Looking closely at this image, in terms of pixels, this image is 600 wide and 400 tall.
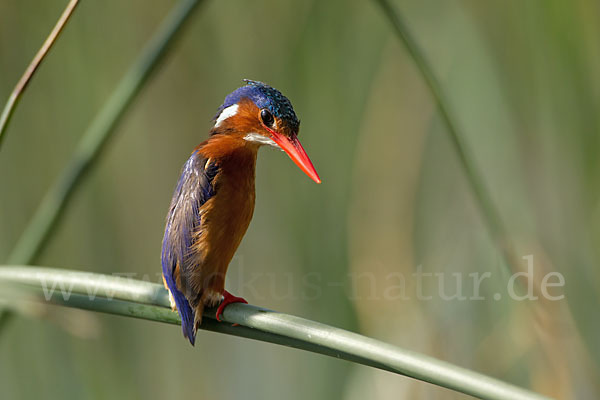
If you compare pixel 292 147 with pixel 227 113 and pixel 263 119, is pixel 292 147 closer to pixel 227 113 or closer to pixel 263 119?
pixel 263 119

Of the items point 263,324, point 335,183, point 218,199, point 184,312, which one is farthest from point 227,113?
point 335,183

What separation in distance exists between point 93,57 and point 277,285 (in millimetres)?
1135

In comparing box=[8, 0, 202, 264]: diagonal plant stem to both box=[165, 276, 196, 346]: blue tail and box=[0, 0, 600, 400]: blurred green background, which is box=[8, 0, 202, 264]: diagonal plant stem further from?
box=[0, 0, 600, 400]: blurred green background

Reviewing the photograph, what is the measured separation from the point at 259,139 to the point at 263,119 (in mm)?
55

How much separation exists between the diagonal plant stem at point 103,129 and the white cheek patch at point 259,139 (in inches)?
11.0

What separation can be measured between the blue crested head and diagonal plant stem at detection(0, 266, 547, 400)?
42 cm

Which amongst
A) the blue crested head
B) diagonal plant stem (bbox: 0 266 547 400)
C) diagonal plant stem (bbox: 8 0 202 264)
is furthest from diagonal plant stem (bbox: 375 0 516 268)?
diagonal plant stem (bbox: 0 266 547 400)

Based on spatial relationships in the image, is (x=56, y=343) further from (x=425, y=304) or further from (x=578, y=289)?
(x=578, y=289)

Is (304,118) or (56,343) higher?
(304,118)

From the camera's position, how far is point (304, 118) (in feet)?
7.35

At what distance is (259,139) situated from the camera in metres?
1.40

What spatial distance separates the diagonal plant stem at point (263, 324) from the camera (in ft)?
2.59

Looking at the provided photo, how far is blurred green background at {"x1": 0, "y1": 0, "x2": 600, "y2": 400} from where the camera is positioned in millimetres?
2062

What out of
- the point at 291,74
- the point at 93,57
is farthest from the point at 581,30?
the point at 93,57
